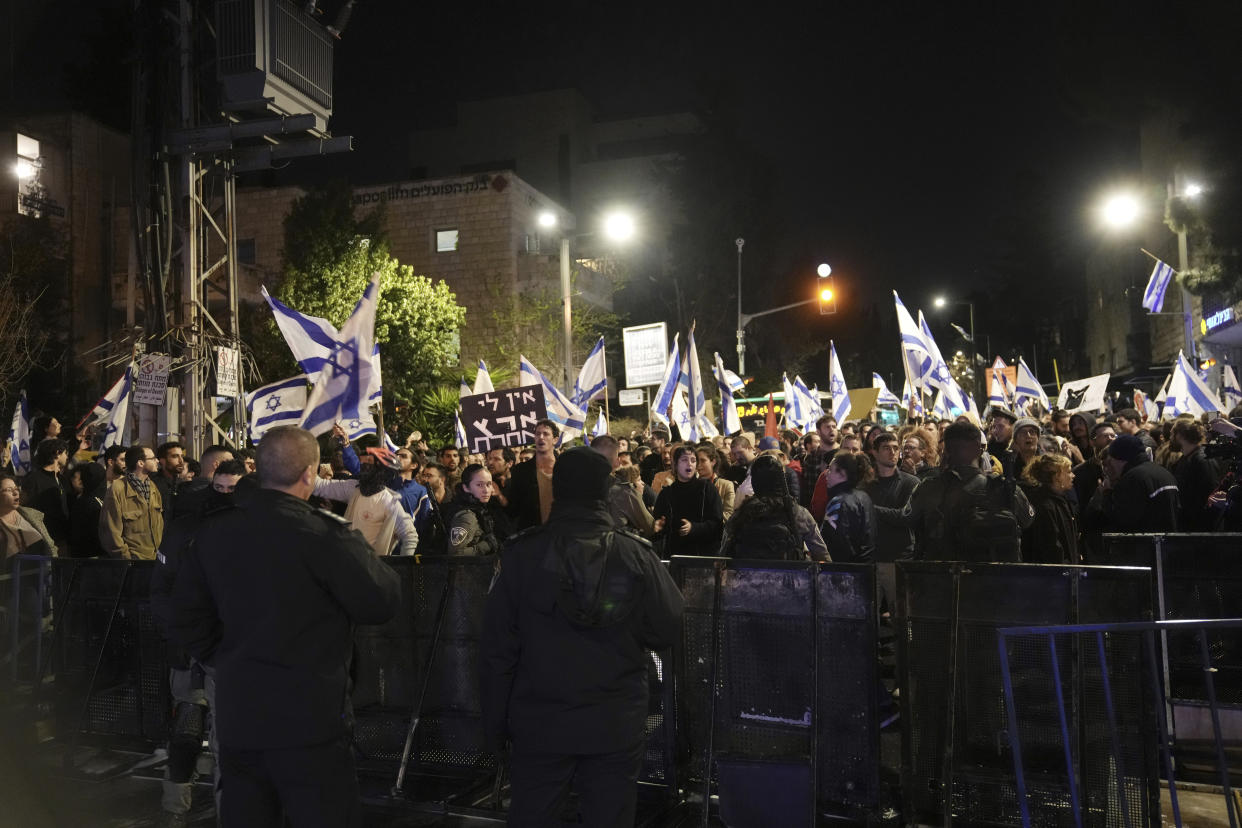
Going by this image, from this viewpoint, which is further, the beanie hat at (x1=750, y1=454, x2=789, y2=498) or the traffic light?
the traffic light

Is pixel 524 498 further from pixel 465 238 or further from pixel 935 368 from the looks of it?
pixel 465 238

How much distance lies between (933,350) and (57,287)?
22.3 meters

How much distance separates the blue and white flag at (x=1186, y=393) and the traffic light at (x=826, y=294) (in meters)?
9.47

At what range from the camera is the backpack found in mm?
6195

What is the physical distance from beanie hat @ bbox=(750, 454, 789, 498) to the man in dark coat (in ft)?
11.3

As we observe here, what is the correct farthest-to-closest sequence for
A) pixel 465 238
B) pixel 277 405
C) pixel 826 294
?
pixel 465 238 → pixel 826 294 → pixel 277 405

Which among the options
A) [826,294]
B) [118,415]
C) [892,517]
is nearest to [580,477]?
[892,517]

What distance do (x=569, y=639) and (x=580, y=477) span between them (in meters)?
0.61

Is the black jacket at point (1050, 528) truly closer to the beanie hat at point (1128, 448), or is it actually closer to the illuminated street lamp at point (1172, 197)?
the beanie hat at point (1128, 448)

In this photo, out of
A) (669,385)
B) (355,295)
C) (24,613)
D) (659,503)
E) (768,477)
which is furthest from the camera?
(355,295)

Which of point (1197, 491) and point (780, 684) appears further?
point (1197, 491)

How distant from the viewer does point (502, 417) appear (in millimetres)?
11547

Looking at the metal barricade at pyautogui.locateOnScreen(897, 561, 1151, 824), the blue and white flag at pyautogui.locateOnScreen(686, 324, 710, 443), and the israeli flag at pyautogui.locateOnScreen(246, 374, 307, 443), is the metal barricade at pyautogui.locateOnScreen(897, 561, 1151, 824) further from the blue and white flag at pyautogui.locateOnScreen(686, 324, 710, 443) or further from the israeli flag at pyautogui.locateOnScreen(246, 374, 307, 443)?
the blue and white flag at pyautogui.locateOnScreen(686, 324, 710, 443)

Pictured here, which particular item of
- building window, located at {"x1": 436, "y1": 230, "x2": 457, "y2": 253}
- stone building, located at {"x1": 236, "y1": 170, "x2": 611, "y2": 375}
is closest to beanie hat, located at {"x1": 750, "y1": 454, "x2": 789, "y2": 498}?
stone building, located at {"x1": 236, "y1": 170, "x2": 611, "y2": 375}
